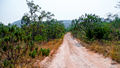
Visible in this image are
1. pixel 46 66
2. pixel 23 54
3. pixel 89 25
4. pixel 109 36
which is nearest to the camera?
pixel 46 66

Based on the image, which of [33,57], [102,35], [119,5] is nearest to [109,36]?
Answer: [102,35]

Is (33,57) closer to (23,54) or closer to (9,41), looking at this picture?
(23,54)

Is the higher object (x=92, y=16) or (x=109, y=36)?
(x=92, y=16)

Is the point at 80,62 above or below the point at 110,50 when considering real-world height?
below

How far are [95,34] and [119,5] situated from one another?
9.18m


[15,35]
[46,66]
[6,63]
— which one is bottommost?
[46,66]

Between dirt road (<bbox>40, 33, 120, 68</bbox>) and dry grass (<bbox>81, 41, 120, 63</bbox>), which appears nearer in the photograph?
dirt road (<bbox>40, 33, 120, 68</bbox>)

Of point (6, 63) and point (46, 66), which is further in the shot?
point (46, 66)

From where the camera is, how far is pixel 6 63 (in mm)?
6965

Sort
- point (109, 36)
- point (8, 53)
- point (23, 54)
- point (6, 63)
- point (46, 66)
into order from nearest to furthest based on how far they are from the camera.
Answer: point (6, 63) → point (46, 66) → point (8, 53) → point (23, 54) → point (109, 36)

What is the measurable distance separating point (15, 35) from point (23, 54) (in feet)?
5.84

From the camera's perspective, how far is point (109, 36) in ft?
57.2

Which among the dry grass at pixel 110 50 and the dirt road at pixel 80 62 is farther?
the dry grass at pixel 110 50

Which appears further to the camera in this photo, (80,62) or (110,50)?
(110,50)
